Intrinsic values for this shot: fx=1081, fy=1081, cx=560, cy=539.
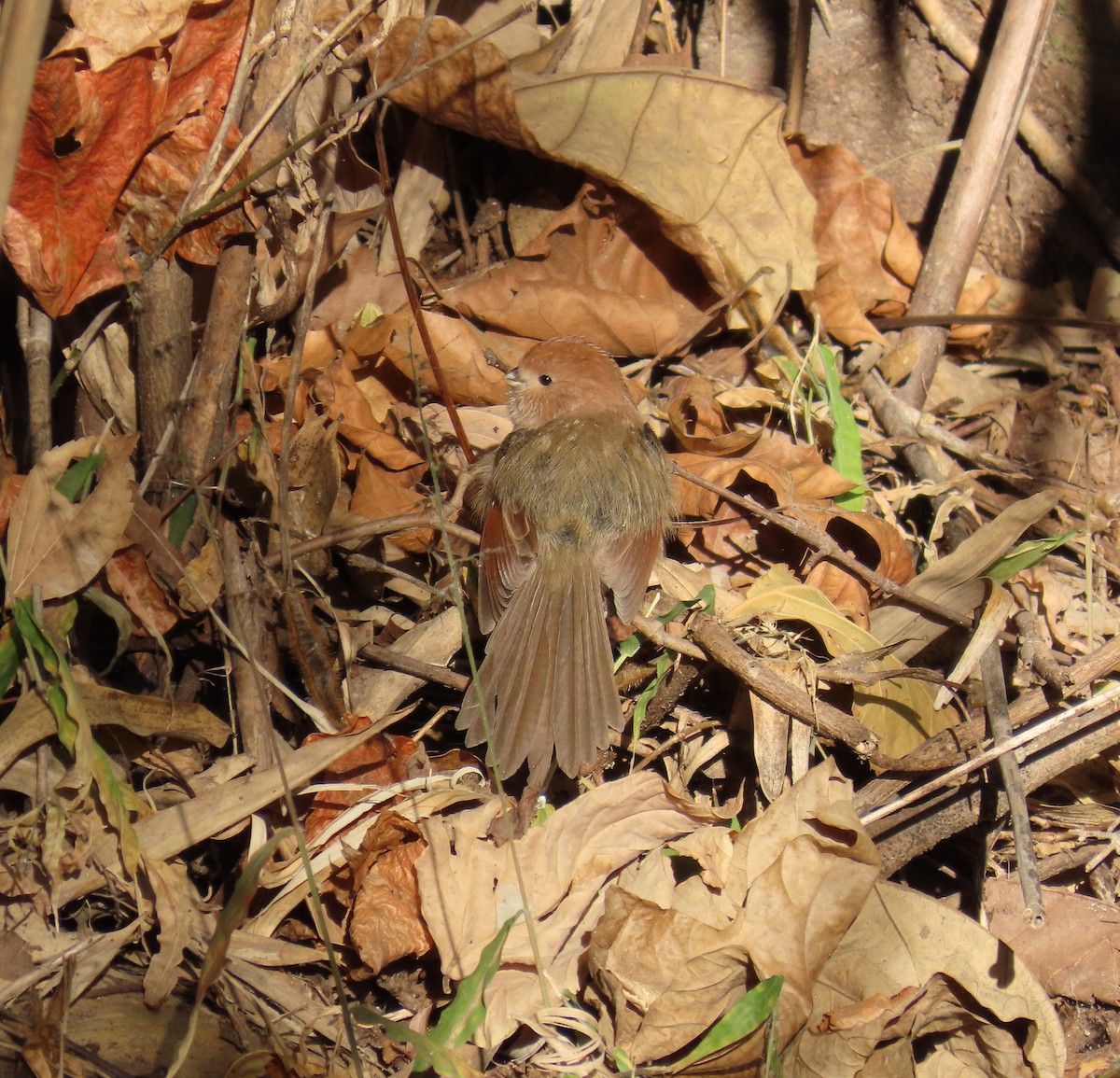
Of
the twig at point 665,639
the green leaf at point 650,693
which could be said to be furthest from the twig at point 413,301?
the green leaf at point 650,693

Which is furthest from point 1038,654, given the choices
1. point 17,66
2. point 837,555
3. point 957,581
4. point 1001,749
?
point 17,66

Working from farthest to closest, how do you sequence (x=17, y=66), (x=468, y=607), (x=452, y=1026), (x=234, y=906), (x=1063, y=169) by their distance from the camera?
(x=1063, y=169), (x=468, y=607), (x=452, y=1026), (x=234, y=906), (x=17, y=66)

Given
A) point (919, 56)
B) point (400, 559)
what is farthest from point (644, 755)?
point (919, 56)

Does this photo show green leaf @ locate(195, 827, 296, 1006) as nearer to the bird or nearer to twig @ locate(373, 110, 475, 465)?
the bird

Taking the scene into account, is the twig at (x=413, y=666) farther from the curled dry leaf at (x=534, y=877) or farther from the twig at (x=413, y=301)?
the twig at (x=413, y=301)

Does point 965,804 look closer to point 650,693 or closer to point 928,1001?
point 928,1001
